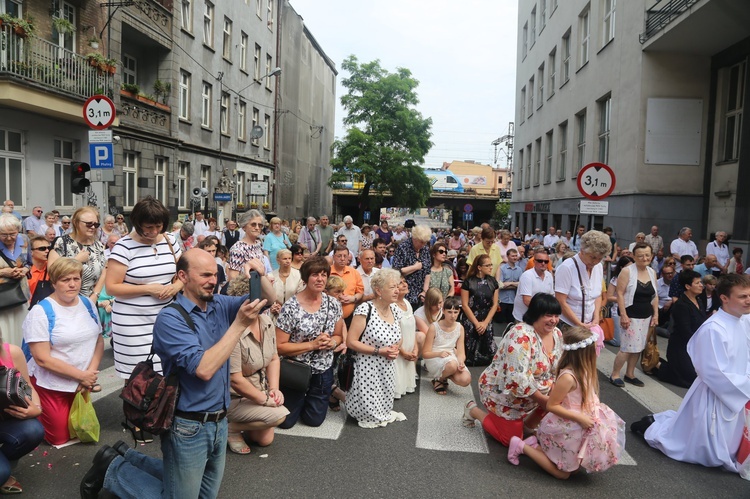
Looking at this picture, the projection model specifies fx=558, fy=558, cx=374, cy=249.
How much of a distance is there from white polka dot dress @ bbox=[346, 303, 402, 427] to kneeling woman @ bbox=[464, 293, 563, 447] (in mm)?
998

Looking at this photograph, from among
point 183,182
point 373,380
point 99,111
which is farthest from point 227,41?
point 373,380

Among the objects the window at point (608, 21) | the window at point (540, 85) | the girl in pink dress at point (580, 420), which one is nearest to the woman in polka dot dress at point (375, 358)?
the girl in pink dress at point (580, 420)

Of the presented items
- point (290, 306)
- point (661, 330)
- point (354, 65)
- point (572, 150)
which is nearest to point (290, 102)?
point (354, 65)

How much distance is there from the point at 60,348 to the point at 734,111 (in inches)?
672

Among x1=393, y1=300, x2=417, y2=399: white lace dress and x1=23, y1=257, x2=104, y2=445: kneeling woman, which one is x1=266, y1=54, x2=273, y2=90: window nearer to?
x1=393, y1=300, x2=417, y2=399: white lace dress

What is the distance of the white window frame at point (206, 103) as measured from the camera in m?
26.4

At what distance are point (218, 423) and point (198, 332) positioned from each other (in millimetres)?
552

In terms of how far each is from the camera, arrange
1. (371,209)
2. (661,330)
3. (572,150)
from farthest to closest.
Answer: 1. (371,209)
2. (572,150)
3. (661,330)

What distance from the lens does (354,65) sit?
4419cm

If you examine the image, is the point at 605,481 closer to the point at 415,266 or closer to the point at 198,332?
the point at 198,332

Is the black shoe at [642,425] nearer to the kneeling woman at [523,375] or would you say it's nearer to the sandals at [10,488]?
the kneeling woman at [523,375]

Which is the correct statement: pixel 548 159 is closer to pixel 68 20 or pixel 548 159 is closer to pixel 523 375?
pixel 68 20

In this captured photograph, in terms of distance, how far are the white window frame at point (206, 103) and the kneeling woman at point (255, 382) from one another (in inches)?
929

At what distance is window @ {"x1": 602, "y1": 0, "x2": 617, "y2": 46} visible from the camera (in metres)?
20.0
